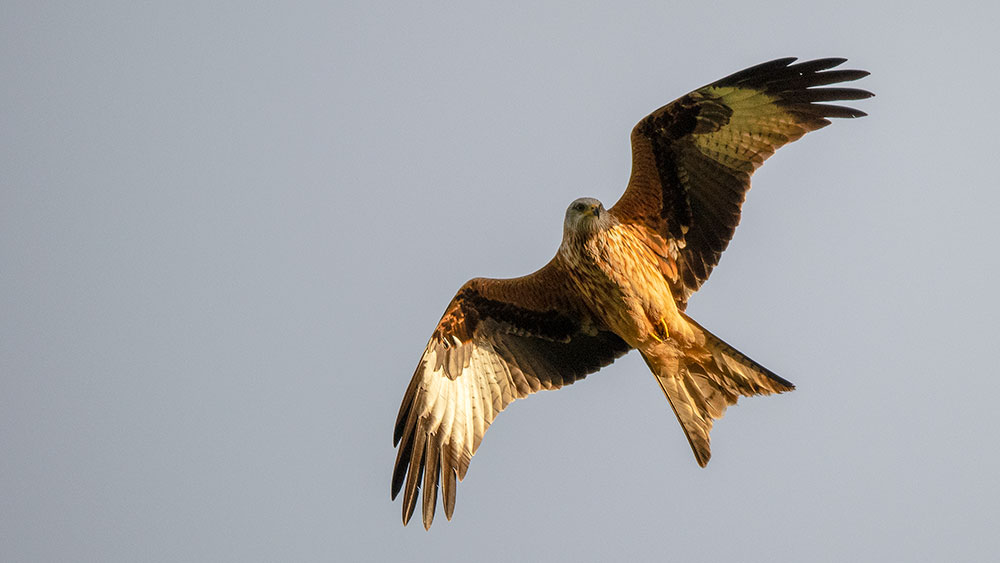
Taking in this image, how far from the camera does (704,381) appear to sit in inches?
350

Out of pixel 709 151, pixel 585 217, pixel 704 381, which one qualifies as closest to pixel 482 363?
pixel 585 217

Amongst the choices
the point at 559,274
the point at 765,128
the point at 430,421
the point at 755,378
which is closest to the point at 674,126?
the point at 765,128

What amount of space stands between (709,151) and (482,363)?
111 inches

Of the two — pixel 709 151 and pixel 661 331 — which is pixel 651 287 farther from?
pixel 709 151

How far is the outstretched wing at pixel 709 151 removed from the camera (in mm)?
8805

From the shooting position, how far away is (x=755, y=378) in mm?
8547

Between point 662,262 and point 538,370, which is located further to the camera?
point 538,370

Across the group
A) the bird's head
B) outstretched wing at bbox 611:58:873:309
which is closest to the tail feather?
outstretched wing at bbox 611:58:873:309

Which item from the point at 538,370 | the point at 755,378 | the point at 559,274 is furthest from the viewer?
the point at 538,370

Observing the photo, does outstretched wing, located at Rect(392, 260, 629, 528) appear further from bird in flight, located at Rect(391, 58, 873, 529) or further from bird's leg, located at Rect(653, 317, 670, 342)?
bird's leg, located at Rect(653, 317, 670, 342)

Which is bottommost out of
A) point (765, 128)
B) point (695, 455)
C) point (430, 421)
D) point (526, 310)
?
point (695, 455)

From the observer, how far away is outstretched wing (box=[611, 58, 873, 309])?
28.9 feet

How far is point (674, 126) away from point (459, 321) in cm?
260

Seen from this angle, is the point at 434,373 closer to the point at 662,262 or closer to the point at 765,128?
the point at 662,262
